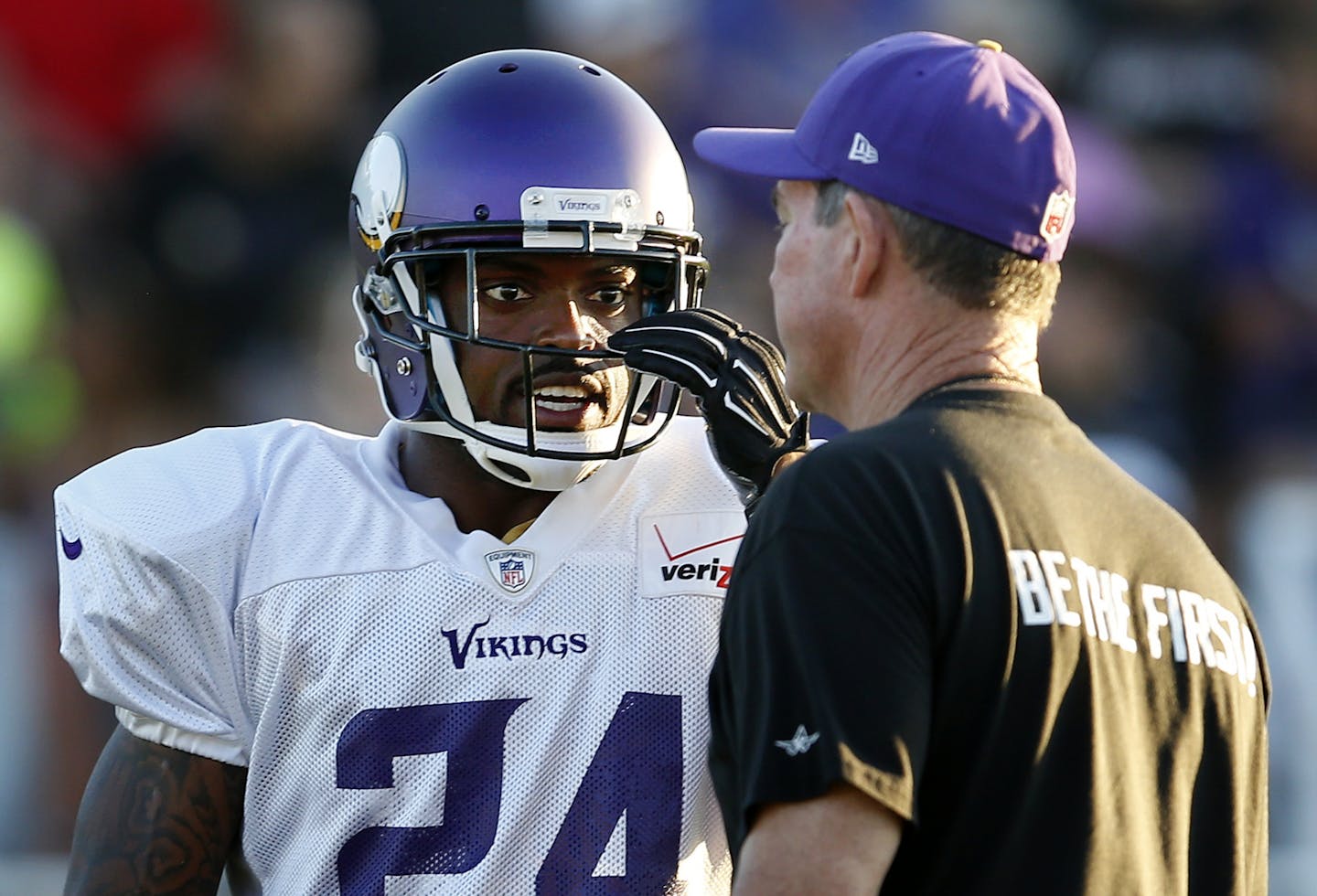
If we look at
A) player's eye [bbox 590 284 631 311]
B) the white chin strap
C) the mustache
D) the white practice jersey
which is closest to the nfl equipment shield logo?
the white practice jersey

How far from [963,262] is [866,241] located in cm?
10

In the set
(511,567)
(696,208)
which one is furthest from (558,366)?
(696,208)

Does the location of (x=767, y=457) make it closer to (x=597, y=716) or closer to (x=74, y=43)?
(x=597, y=716)

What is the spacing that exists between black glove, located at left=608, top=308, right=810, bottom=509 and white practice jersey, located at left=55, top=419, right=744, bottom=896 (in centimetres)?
14

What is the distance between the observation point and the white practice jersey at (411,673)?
2.21 metres

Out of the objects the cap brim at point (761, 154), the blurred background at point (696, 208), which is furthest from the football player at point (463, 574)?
the blurred background at point (696, 208)

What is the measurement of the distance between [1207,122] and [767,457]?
3.51 meters

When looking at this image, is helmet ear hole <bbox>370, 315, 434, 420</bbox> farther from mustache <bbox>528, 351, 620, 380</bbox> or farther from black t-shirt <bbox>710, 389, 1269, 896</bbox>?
black t-shirt <bbox>710, 389, 1269, 896</bbox>

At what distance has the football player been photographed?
2.22 metres

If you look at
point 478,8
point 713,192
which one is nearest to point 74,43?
point 478,8

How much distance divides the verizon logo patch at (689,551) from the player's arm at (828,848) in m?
0.76

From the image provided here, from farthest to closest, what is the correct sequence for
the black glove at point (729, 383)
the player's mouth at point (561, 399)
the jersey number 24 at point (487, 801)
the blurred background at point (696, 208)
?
the blurred background at point (696, 208)
the player's mouth at point (561, 399)
the black glove at point (729, 383)
the jersey number 24 at point (487, 801)

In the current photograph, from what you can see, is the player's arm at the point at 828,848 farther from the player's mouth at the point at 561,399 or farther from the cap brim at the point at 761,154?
the player's mouth at the point at 561,399

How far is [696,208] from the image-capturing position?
5.07 meters
